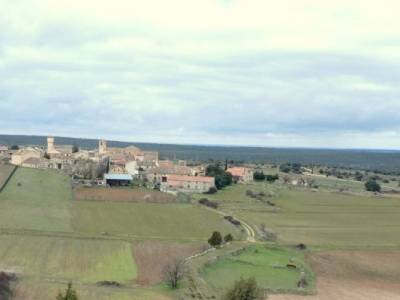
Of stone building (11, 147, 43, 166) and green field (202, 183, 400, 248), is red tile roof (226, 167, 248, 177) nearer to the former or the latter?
green field (202, 183, 400, 248)

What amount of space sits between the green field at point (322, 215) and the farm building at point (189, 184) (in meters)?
3.08

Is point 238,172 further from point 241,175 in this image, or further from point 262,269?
point 262,269

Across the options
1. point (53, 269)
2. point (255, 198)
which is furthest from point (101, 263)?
point (255, 198)

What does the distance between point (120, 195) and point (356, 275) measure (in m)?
44.7

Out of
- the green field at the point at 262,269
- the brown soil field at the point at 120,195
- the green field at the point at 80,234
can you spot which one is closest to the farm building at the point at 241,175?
the brown soil field at the point at 120,195

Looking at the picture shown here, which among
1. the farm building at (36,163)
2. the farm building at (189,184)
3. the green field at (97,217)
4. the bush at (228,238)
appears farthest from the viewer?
the farm building at (36,163)

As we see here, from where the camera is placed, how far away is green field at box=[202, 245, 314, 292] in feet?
143

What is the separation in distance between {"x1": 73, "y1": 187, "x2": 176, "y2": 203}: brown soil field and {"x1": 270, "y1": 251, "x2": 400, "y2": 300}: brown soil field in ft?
114

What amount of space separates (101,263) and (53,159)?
282 feet

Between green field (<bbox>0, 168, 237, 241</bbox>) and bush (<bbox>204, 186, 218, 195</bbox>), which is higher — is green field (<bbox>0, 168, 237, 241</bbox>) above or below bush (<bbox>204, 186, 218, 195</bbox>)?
below

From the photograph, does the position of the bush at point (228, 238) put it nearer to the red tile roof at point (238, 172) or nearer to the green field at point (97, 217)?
the green field at point (97, 217)

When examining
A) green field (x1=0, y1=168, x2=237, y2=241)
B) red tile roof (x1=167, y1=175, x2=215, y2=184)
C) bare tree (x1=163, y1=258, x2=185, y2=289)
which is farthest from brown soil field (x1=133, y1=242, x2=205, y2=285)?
red tile roof (x1=167, y1=175, x2=215, y2=184)

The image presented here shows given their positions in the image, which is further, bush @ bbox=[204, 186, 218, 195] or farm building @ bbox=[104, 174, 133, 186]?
bush @ bbox=[204, 186, 218, 195]

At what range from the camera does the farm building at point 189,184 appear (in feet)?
350
